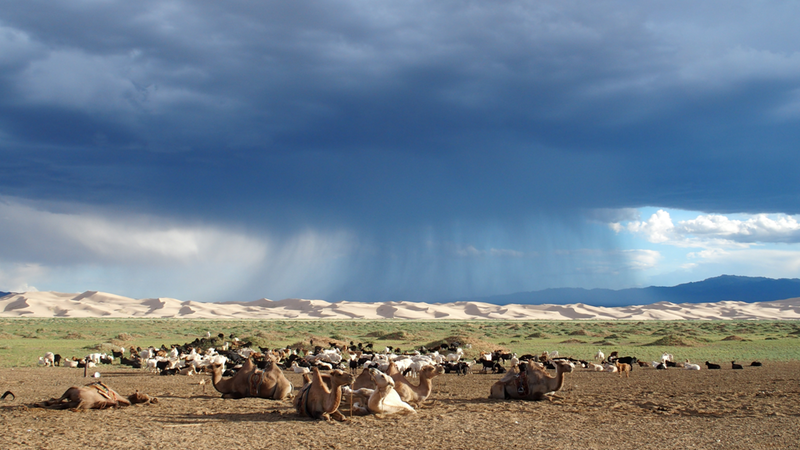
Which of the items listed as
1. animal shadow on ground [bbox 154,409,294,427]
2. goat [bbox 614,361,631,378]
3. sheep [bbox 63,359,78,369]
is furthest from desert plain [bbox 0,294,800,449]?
sheep [bbox 63,359,78,369]

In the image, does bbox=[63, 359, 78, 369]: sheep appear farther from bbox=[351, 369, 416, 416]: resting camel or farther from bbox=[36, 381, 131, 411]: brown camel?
bbox=[351, 369, 416, 416]: resting camel

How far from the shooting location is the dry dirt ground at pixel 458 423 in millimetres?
8789

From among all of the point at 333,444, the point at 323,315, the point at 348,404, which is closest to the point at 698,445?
the point at 333,444

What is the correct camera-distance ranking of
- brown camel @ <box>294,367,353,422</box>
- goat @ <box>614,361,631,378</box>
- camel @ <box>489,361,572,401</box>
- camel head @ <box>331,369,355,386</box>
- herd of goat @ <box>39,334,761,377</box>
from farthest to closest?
herd of goat @ <box>39,334,761,377</box>
goat @ <box>614,361,631,378</box>
camel @ <box>489,361,572,401</box>
brown camel @ <box>294,367,353,422</box>
camel head @ <box>331,369,355,386</box>

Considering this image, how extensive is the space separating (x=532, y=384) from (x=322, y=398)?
16.3ft

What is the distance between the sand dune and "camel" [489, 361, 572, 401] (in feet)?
320

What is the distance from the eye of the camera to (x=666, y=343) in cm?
3638

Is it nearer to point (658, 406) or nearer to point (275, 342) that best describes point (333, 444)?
point (658, 406)

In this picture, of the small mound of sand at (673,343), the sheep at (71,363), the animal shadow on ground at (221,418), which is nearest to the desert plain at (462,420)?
the animal shadow on ground at (221,418)

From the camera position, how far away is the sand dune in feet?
369

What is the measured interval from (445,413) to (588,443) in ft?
11.0

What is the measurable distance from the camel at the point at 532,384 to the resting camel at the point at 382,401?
2.98 metres

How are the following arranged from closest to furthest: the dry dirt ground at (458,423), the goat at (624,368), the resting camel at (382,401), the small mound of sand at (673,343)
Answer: the dry dirt ground at (458,423) → the resting camel at (382,401) → the goat at (624,368) → the small mound of sand at (673,343)

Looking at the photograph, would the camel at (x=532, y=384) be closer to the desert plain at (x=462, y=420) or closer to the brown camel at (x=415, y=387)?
the desert plain at (x=462, y=420)
